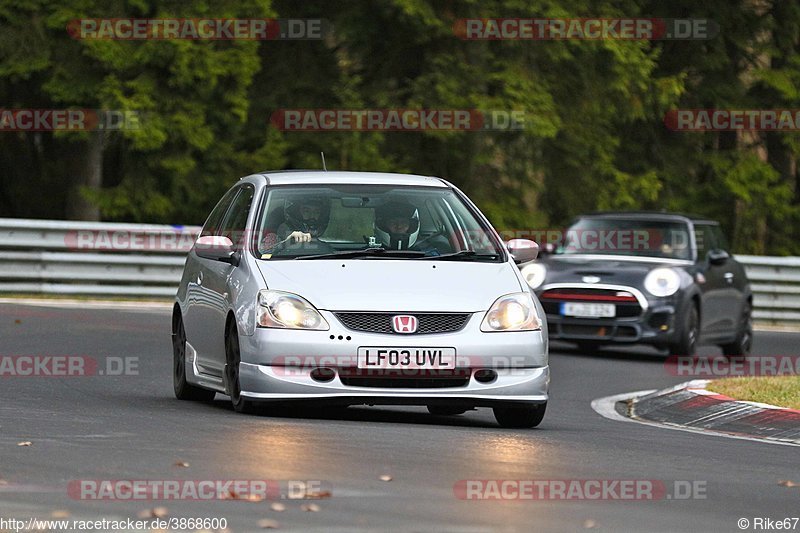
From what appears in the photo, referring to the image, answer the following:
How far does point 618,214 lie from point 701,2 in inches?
635

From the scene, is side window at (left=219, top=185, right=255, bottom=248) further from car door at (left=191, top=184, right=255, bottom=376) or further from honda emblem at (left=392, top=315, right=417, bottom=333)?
honda emblem at (left=392, top=315, right=417, bottom=333)

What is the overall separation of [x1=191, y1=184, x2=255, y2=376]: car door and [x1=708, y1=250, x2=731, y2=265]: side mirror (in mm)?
9168

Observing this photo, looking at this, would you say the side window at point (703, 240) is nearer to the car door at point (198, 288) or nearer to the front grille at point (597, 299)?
the front grille at point (597, 299)

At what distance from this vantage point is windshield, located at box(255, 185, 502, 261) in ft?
37.8

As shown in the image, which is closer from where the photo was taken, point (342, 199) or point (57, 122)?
point (342, 199)

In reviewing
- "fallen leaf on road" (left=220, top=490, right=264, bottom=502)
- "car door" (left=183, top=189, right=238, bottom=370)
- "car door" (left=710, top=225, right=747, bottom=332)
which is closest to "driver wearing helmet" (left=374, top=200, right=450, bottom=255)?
"car door" (left=183, top=189, right=238, bottom=370)

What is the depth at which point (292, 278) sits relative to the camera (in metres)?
11.0

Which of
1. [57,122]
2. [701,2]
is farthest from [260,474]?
[701,2]

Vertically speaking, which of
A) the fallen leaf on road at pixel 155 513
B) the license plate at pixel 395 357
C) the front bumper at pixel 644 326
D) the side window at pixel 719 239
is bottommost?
the front bumper at pixel 644 326

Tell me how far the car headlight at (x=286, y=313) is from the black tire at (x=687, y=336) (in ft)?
A: 31.6

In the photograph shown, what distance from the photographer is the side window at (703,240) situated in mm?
20859

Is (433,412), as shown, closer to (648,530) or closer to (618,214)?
(648,530)

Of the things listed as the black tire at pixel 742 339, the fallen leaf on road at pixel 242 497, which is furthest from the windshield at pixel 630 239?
the fallen leaf on road at pixel 242 497

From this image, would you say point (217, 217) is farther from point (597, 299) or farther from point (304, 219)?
point (597, 299)
